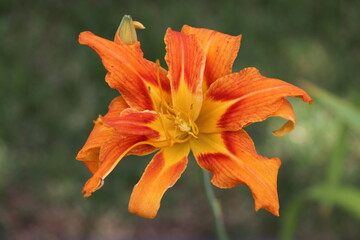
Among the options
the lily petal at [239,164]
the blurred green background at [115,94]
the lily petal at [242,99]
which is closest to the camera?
the lily petal at [239,164]

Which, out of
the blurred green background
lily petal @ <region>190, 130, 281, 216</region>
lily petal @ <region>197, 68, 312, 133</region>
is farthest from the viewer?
the blurred green background

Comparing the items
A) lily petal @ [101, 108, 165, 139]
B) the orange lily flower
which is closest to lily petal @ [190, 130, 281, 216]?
the orange lily flower

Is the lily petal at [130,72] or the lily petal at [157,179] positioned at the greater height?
the lily petal at [130,72]

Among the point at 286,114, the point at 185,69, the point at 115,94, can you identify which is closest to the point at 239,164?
the point at 286,114

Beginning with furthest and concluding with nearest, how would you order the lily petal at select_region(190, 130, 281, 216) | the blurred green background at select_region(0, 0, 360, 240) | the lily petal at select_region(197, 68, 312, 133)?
the blurred green background at select_region(0, 0, 360, 240)
the lily petal at select_region(197, 68, 312, 133)
the lily petal at select_region(190, 130, 281, 216)

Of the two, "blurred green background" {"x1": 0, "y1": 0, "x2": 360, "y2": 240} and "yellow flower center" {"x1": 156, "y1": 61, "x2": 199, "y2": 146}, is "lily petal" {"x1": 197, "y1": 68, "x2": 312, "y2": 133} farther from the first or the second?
"blurred green background" {"x1": 0, "y1": 0, "x2": 360, "y2": 240}

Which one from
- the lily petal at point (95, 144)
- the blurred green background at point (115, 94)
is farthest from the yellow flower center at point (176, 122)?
the blurred green background at point (115, 94)

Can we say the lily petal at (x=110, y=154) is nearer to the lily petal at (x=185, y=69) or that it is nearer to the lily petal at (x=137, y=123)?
the lily petal at (x=137, y=123)

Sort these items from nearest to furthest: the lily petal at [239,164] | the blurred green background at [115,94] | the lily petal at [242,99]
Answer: the lily petal at [239,164] < the lily petal at [242,99] < the blurred green background at [115,94]
